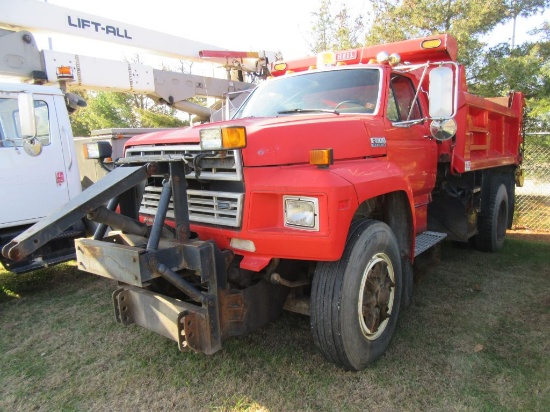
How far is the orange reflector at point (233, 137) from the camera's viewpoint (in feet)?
7.82

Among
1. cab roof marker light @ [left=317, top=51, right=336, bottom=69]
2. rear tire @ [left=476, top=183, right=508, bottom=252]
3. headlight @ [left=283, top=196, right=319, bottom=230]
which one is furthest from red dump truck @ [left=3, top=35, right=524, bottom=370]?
rear tire @ [left=476, top=183, right=508, bottom=252]

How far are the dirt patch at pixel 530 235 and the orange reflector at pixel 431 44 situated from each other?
4.53m

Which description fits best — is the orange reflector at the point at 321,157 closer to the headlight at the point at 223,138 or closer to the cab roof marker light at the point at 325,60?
the headlight at the point at 223,138

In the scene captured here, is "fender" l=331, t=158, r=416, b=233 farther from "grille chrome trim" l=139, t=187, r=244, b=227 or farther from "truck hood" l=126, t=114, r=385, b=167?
"grille chrome trim" l=139, t=187, r=244, b=227

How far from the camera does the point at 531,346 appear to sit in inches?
130

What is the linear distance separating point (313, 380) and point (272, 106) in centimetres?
237

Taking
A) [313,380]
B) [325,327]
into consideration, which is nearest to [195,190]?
[325,327]

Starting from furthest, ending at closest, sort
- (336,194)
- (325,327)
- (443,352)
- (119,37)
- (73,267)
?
(119,37) → (73,267) → (443,352) → (325,327) → (336,194)

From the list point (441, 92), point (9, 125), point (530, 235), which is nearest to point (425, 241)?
point (441, 92)

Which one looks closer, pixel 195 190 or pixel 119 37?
pixel 195 190

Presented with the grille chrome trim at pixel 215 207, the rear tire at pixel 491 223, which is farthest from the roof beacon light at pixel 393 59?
the rear tire at pixel 491 223

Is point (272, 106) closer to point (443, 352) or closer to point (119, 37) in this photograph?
point (443, 352)

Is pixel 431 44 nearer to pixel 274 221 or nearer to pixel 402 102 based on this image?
pixel 402 102

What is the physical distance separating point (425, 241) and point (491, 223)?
6.65 ft
